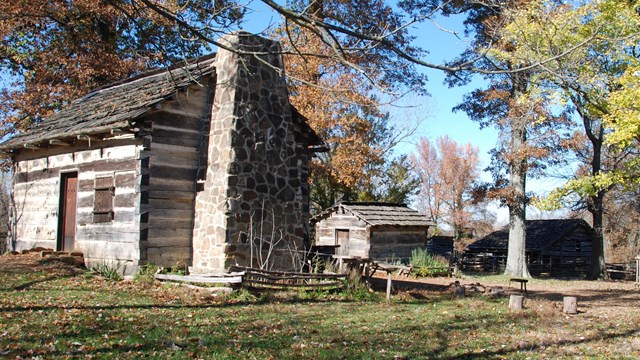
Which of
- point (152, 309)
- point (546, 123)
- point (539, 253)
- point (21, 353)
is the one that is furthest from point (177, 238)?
point (539, 253)

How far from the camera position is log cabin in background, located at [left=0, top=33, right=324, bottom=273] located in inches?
539

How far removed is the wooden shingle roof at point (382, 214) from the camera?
27.0 meters

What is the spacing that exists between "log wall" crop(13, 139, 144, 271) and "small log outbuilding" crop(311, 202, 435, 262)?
13992mm

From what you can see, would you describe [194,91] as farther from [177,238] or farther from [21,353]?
[21,353]

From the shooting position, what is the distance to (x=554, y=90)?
67.8ft

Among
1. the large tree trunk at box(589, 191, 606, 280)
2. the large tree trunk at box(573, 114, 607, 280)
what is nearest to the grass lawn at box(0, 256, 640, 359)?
the large tree trunk at box(573, 114, 607, 280)

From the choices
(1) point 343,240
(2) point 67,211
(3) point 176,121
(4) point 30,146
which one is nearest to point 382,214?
(1) point 343,240

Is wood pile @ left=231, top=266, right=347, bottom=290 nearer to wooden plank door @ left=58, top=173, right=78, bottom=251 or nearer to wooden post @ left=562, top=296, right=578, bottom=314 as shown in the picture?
wooden post @ left=562, top=296, right=578, bottom=314

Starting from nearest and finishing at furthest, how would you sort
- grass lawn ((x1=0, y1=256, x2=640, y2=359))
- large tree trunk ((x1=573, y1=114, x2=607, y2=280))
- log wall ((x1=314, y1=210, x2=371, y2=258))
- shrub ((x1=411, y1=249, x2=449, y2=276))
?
grass lawn ((x1=0, y1=256, x2=640, y2=359)) < shrub ((x1=411, y1=249, x2=449, y2=276)) < log wall ((x1=314, y1=210, x2=371, y2=258)) < large tree trunk ((x1=573, y1=114, x2=607, y2=280))

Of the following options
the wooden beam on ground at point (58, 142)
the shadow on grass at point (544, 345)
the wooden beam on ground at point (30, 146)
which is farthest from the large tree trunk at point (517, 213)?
the wooden beam on ground at point (30, 146)

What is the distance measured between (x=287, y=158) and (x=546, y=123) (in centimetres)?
1623

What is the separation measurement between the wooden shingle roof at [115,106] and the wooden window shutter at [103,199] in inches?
52.7

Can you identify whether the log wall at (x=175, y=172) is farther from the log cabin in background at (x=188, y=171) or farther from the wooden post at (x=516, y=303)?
the wooden post at (x=516, y=303)

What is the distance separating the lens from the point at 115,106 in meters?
15.4
